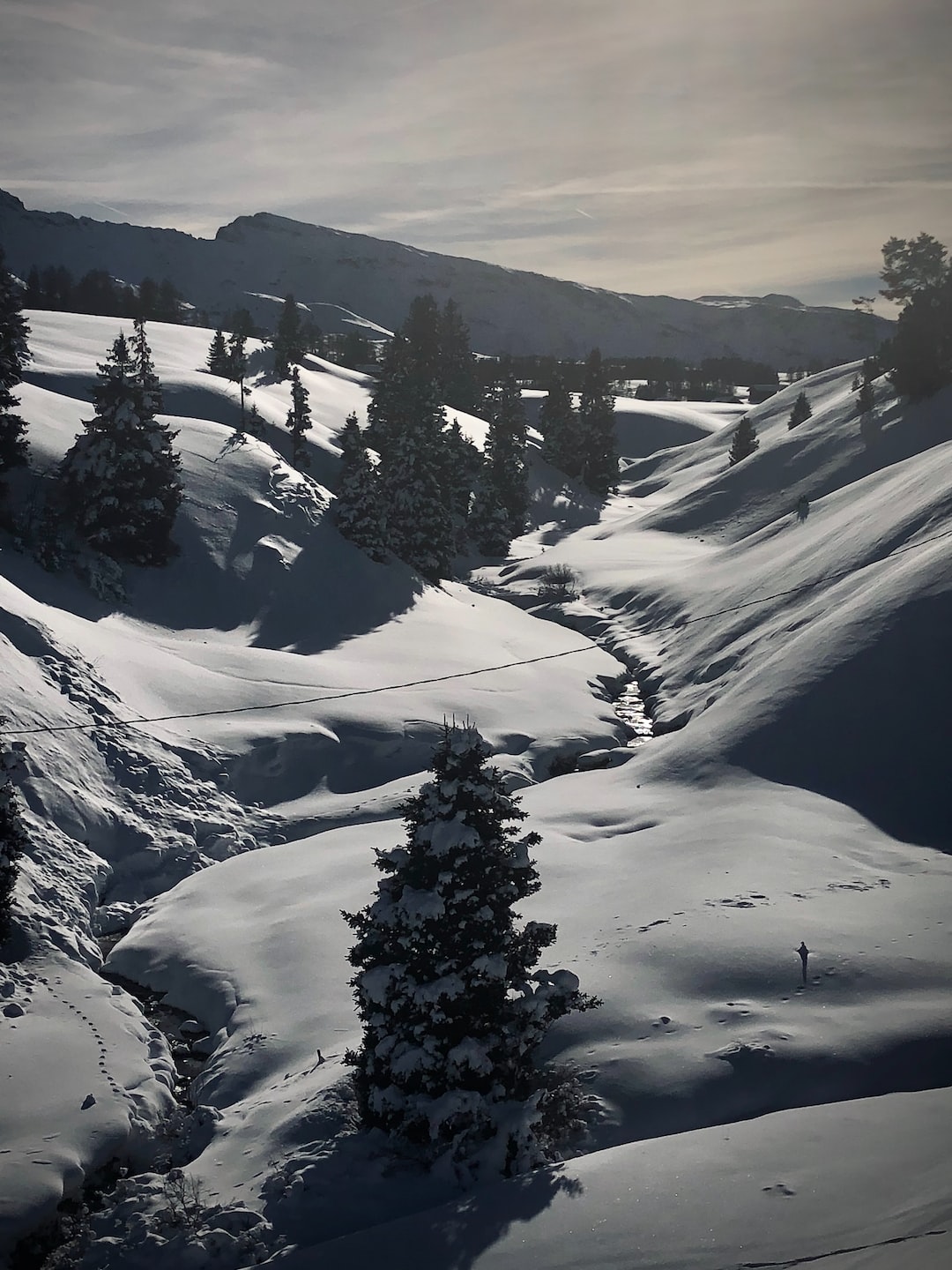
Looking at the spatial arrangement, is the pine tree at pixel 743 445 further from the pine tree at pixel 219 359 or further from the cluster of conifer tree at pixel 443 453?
the pine tree at pixel 219 359

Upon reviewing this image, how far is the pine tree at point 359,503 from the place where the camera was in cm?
4562

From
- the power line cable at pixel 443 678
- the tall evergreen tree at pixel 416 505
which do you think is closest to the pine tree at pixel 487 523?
the tall evergreen tree at pixel 416 505

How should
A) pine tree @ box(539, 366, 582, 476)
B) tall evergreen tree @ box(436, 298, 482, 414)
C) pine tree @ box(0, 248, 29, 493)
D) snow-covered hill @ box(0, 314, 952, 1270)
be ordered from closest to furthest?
snow-covered hill @ box(0, 314, 952, 1270), pine tree @ box(0, 248, 29, 493), pine tree @ box(539, 366, 582, 476), tall evergreen tree @ box(436, 298, 482, 414)

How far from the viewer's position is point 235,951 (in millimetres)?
19016

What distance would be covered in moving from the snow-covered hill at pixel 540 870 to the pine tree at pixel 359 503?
1.07 meters

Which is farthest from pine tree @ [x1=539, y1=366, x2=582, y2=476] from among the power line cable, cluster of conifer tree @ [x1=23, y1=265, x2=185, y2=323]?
cluster of conifer tree @ [x1=23, y1=265, x2=185, y2=323]

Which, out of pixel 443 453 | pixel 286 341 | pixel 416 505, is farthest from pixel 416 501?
pixel 286 341

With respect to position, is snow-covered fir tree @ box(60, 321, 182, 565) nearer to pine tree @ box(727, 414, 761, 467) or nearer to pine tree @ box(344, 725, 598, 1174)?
pine tree @ box(344, 725, 598, 1174)

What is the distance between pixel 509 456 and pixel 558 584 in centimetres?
1838

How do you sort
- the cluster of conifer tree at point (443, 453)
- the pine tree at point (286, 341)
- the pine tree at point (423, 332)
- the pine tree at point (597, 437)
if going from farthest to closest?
the pine tree at point (597, 437)
the pine tree at point (423, 332)
the pine tree at point (286, 341)
the cluster of conifer tree at point (443, 453)

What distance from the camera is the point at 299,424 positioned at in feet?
180

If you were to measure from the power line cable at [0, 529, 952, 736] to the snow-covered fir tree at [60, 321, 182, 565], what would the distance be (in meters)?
12.2

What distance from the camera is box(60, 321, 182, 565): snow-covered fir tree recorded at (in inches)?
1487

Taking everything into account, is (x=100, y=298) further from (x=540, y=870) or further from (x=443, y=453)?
(x=540, y=870)
